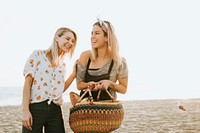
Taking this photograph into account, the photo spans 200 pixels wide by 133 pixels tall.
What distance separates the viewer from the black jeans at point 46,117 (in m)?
3.03

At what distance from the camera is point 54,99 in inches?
122

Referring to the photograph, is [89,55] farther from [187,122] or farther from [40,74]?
[187,122]

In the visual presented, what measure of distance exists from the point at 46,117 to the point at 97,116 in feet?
1.87

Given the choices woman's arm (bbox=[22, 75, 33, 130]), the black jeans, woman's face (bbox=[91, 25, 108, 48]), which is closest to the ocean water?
the black jeans

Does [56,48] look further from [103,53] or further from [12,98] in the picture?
[12,98]

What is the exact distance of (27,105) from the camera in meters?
2.96

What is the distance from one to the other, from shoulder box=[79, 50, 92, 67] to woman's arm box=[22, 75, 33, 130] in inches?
19.6

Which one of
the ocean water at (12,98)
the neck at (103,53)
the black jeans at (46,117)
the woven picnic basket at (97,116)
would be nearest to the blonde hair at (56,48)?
the neck at (103,53)

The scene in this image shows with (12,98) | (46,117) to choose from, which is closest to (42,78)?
(46,117)

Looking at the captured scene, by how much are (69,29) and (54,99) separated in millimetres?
673

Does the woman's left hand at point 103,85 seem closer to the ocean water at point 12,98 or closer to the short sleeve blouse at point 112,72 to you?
the short sleeve blouse at point 112,72

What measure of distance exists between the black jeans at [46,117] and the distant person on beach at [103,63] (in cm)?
32

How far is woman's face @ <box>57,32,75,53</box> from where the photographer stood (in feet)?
10.3

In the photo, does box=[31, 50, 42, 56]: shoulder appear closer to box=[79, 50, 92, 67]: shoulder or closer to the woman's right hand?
box=[79, 50, 92, 67]: shoulder
